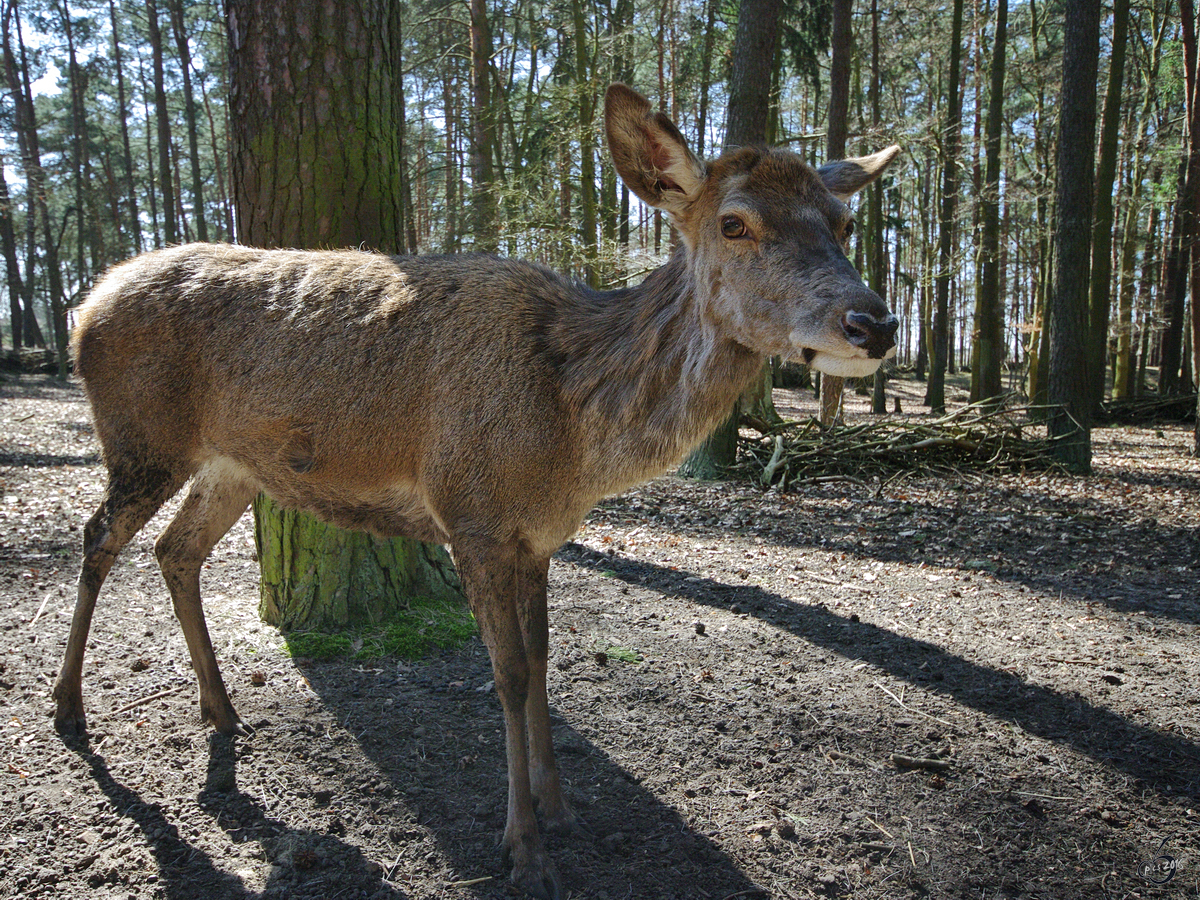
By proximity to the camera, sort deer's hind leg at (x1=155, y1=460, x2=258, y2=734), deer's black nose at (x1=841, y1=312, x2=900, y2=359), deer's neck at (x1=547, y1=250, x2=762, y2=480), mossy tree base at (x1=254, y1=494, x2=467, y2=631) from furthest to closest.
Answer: mossy tree base at (x1=254, y1=494, x2=467, y2=631), deer's hind leg at (x1=155, y1=460, x2=258, y2=734), deer's neck at (x1=547, y1=250, x2=762, y2=480), deer's black nose at (x1=841, y1=312, x2=900, y2=359)

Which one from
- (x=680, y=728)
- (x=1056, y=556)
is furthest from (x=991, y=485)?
(x=680, y=728)

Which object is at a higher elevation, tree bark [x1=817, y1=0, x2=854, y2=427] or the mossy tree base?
tree bark [x1=817, y1=0, x2=854, y2=427]

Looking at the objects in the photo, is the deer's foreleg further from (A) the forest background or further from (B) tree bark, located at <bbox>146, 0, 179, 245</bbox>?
(B) tree bark, located at <bbox>146, 0, 179, 245</bbox>

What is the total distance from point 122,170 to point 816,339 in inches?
1994

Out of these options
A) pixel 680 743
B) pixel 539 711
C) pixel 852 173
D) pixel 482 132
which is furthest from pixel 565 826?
pixel 482 132

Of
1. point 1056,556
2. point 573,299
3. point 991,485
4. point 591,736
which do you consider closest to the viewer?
point 573,299

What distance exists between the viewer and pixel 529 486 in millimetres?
3176

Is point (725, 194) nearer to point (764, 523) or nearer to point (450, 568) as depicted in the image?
point (450, 568)

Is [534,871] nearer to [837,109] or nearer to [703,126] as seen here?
[837,109]

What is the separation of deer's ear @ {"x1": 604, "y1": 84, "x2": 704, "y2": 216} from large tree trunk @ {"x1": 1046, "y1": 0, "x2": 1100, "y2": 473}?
947 centimetres

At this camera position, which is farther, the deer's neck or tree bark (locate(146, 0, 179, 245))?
tree bark (locate(146, 0, 179, 245))

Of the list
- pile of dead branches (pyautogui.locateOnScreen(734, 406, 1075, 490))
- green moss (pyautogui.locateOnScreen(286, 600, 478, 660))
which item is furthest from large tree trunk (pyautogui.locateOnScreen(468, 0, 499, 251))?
green moss (pyautogui.locateOnScreen(286, 600, 478, 660))

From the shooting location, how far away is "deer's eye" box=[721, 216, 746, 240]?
3.06 metres

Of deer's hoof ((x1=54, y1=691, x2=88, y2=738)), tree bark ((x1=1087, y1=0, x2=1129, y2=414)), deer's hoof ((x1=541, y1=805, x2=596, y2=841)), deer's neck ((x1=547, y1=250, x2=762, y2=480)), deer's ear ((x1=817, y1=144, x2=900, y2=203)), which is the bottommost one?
deer's hoof ((x1=541, y1=805, x2=596, y2=841))
